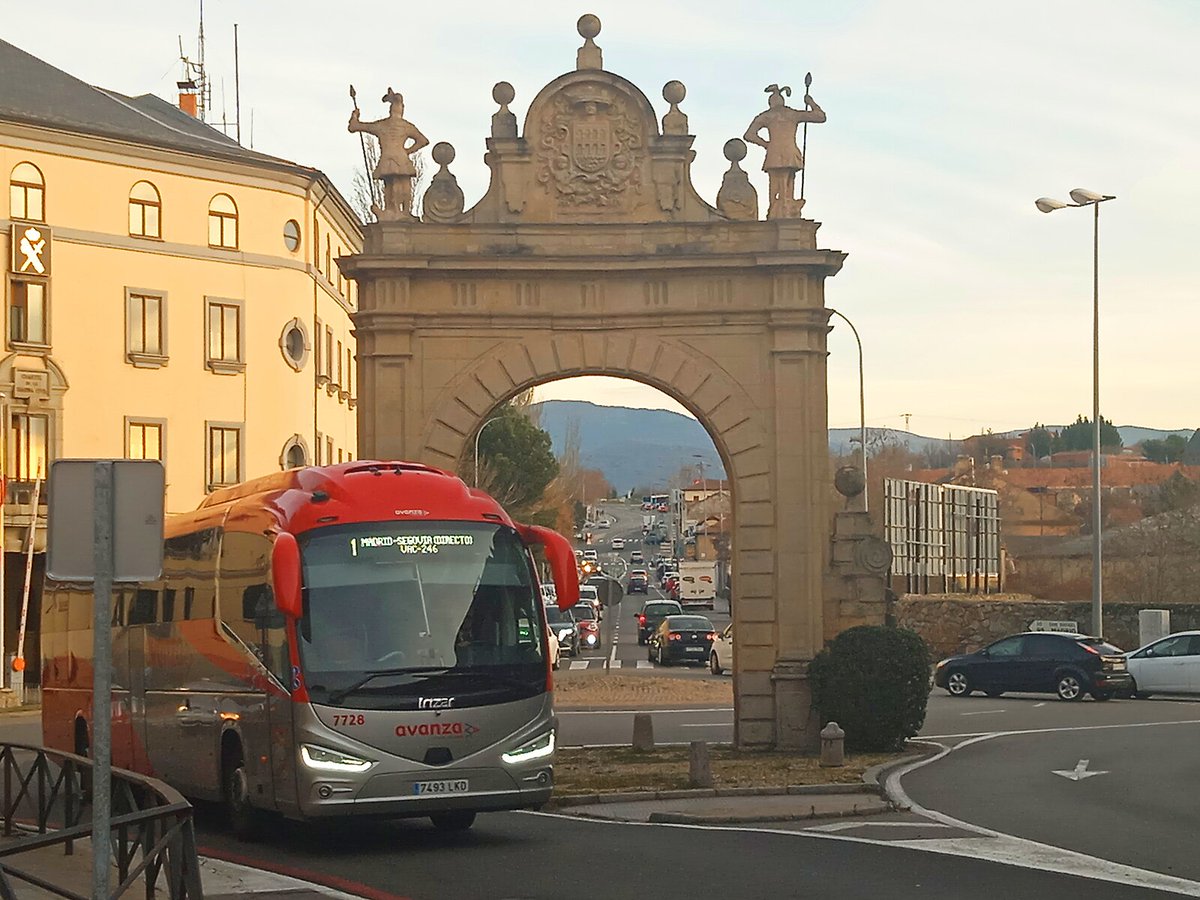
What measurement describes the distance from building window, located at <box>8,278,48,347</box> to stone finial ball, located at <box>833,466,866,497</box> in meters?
28.6

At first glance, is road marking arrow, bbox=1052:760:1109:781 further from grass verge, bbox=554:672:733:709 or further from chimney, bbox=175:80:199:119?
chimney, bbox=175:80:199:119

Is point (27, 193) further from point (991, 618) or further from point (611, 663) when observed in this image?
point (991, 618)

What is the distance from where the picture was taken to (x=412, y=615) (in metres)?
15.8

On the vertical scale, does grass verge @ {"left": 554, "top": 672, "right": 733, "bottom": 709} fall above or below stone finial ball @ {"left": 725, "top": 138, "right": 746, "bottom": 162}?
below

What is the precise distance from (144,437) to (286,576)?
119 feet

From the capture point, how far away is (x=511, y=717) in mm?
15828

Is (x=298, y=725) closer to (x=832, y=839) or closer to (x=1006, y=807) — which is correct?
(x=832, y=839)

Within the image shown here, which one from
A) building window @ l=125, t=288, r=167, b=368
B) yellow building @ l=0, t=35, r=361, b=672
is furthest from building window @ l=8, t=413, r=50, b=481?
building window @ l=125, t=288, r=167, b=368

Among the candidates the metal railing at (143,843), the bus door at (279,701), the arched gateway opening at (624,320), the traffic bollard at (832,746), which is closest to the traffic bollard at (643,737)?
the arched gateway opening at (624,320)

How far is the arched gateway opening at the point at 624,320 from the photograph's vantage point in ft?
82.8

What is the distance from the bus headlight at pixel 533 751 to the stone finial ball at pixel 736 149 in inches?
467

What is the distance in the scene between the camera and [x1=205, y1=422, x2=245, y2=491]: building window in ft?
169

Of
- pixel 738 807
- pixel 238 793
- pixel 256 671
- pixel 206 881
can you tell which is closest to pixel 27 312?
pixel 238 793

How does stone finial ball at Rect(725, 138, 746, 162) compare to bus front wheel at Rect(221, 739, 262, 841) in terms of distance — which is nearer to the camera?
bus front wheel at Rect(221, 739, 262, 841)
